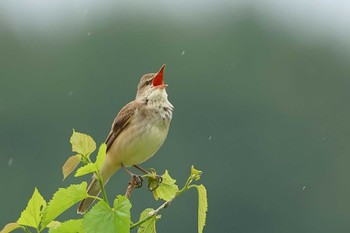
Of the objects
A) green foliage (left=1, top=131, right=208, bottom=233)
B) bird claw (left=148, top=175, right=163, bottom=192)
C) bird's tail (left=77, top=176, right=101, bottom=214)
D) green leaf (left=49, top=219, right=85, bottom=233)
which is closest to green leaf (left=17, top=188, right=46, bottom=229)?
green foliage (left=1, top=131, right=208, bottom=233)

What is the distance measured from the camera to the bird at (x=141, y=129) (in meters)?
5.15

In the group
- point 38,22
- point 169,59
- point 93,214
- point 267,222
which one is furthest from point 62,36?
point 93,214

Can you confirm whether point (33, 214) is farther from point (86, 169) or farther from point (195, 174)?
point (195, 174)

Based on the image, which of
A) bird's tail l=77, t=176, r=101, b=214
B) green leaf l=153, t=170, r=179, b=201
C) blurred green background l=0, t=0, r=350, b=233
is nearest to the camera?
green leaf l=153, t=170, r=179, b=201

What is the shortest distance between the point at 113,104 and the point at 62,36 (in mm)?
10715

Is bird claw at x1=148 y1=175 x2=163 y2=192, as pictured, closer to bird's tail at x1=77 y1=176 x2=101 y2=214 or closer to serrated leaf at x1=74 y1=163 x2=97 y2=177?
serrated leaf at x1=74 y1=163 x2=97 y2=177

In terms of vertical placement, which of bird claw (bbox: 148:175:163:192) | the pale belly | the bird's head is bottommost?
the pale belly

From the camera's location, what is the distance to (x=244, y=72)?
175 ft

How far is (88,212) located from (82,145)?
0.82ft

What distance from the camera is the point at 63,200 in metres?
2.85

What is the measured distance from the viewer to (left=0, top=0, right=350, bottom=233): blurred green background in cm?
4066

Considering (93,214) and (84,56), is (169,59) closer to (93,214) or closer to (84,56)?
(84,56)

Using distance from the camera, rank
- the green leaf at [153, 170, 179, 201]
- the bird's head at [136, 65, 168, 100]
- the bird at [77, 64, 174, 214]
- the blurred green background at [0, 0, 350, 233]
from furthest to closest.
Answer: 1. the blurred green background at [0, 0, 350, 233]
2. the bird's head at [136, 65, 168, 100]
3. the bird at [77, 64, 174, 214]
4. the green leaf at [153, 170, 179, 201]

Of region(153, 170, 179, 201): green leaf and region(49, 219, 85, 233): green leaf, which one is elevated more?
region(49, 219, 85, 233): green leaf
